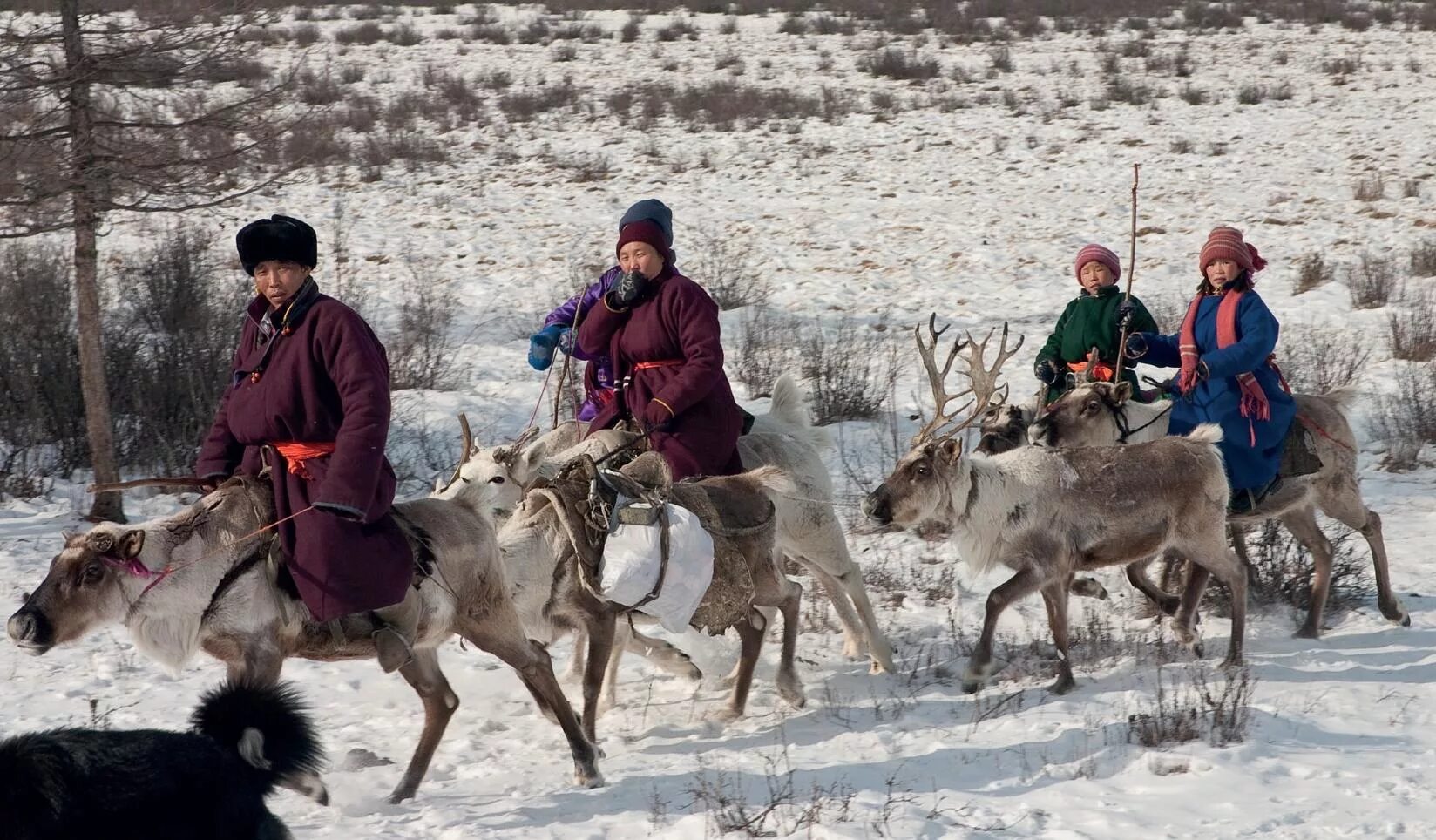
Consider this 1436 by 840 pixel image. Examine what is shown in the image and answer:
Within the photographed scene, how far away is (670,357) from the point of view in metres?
6.41

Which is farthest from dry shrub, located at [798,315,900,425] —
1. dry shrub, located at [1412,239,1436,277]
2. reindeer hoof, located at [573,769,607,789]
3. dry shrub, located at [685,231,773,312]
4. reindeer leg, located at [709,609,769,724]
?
reindeer hoof, located at [573,769,607,789]

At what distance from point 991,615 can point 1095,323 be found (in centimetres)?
226

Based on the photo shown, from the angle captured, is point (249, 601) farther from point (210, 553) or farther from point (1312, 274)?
point (1312, 274)

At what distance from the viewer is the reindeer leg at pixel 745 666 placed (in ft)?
19.6

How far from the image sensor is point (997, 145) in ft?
67.5

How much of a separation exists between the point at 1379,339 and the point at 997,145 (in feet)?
29.3

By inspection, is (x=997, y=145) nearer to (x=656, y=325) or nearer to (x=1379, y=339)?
(x=1379, y=339)

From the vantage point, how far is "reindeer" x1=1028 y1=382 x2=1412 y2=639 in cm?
689

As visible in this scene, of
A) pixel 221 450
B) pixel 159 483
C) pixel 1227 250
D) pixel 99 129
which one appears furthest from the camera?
pixel 99 129

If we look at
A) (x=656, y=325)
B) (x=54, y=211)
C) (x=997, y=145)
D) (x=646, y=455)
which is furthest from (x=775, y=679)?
(x=997, y=145)

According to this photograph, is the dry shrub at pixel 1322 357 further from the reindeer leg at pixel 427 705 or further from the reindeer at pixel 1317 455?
the reindeer leg at pixel 427 705

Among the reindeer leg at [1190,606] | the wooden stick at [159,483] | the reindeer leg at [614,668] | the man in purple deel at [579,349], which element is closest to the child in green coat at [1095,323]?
the reindeer leg at [1190,606]

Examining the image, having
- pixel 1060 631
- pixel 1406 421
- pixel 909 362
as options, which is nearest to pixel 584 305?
pixel 1060 631

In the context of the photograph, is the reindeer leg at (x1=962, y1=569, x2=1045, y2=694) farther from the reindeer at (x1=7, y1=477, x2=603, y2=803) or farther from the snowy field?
the reindeer at (x1=7, y1=477, x2=603, y2=803)
